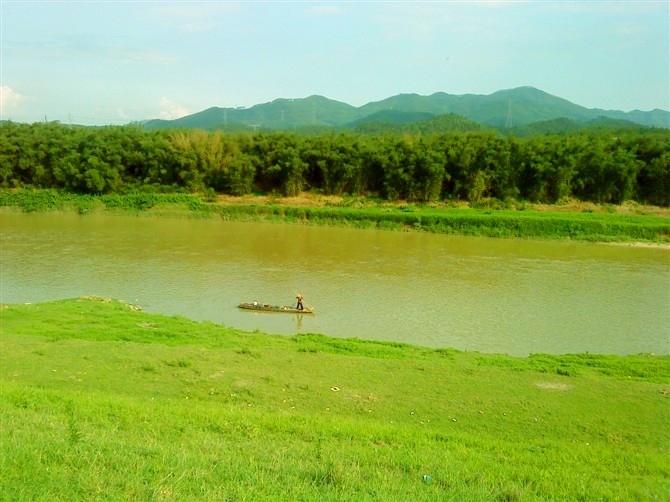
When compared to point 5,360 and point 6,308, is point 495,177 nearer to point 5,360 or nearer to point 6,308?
point 6,308

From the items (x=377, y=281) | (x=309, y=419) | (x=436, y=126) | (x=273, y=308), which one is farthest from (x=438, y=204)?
(x=309, y=419)

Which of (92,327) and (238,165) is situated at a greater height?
(238,165)

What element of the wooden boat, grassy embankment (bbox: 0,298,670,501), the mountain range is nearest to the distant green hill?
the mountain range

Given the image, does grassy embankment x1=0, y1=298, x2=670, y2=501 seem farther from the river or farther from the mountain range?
the mountain range

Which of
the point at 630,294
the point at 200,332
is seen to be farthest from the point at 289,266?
the point at 630,294

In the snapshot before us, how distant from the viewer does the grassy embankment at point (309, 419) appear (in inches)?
165

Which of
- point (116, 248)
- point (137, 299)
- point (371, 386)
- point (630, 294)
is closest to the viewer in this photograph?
point (371, 386)

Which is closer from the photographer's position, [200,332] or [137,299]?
[200,332]

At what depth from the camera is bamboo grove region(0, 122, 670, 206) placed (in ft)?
121

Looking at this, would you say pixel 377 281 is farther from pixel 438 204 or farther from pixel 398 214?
pixel 438 204

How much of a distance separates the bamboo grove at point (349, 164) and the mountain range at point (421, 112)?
7655cm

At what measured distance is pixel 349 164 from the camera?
38594 mm

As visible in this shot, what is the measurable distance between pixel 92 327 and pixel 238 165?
28.0 metres

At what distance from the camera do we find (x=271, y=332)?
1355cm
